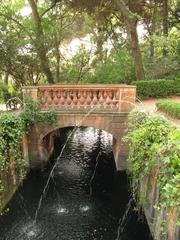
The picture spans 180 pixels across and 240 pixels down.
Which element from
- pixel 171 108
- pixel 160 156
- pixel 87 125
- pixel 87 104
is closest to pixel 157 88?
pixel 171 108

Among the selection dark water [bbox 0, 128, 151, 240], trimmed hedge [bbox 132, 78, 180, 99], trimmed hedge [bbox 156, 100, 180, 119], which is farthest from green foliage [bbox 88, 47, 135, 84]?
trimmed hedge [bbox 156, 100, 180, 119]

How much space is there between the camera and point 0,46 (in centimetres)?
1780

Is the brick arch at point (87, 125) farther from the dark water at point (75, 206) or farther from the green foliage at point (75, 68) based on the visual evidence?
the green foliage at point (75, 68)

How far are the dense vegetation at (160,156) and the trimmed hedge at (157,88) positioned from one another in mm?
7180

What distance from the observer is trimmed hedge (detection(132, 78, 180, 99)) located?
1722 cm

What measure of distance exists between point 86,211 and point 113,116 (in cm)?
437

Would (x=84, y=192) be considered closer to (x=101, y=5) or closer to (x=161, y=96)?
(x=161, y=96)

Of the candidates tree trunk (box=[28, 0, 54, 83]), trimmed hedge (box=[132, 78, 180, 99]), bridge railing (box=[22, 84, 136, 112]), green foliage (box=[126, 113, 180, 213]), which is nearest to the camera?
green foliage (box=[126, 113, 180, 213])

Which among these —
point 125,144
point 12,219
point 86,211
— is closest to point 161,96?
point 125,144

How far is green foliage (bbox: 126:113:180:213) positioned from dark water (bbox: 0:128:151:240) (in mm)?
2133

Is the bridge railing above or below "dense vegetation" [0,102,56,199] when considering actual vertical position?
above

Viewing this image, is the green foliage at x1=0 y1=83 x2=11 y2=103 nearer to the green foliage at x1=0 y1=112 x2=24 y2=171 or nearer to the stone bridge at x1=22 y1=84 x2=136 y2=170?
the stone bridge at x1=22 y1=84 x2=136 y2=170

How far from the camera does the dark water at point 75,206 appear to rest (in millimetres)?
9102

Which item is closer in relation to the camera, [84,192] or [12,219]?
[12,219]
